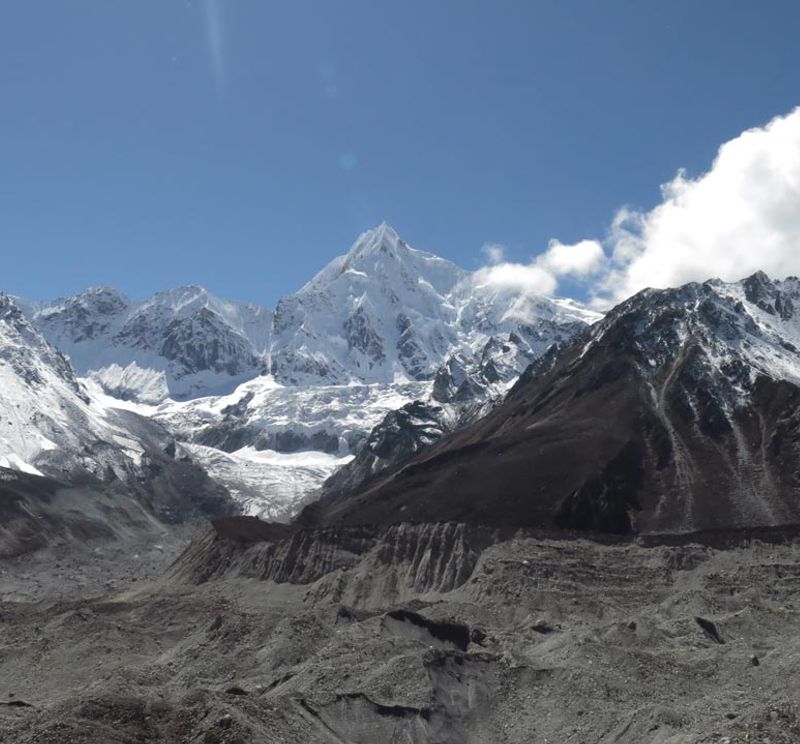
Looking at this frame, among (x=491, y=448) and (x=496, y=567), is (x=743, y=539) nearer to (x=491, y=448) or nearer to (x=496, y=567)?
(x=496, y=567)

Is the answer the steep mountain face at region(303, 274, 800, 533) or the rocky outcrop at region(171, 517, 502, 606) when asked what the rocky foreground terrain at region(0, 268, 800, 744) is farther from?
the steep mountain face at region(303, 274, 800, 533)

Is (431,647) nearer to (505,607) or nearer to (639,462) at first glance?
(505,607)

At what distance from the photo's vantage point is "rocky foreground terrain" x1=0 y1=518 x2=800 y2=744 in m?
60.7

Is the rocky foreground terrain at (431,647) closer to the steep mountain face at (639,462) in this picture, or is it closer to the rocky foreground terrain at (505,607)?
the rocky foreground terrain at (505,607)

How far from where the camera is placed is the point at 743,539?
4803 inches

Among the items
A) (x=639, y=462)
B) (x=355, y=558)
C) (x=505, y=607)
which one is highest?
(x=639, y=462)

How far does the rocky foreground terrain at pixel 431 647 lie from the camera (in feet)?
199

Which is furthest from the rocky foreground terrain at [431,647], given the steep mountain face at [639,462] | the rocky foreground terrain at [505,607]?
the steep mountain face at [639,462]

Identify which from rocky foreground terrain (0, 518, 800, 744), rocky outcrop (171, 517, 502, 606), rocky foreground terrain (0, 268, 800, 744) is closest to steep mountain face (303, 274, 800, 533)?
rocky foreground terrain (0, 268, 800, 744)

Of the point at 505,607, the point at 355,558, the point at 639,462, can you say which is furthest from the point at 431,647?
the point at 639,462

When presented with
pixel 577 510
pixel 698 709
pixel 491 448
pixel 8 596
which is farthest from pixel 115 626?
pixel 8 596

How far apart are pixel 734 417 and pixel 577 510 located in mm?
47976

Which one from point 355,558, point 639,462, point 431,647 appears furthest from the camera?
point 639,462

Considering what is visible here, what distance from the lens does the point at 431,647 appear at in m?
78.0
